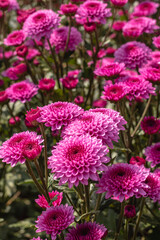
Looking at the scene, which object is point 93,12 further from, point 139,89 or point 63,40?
point 139,89

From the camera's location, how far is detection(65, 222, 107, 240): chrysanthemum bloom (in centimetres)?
120

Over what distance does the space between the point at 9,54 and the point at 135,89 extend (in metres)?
1.70

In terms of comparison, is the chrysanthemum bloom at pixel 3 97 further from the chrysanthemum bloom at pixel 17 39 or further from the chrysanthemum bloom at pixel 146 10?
the chrysanthemum bloom at pixel 146 10

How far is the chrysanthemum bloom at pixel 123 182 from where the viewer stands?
1.23 metres

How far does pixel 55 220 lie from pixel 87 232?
0.15 metres

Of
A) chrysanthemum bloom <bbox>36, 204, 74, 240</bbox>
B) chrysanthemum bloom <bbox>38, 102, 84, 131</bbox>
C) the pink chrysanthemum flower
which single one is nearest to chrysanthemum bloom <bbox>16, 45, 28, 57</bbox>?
the pink chrysanthemum flower

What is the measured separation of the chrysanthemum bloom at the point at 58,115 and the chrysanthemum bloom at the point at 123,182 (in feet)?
0.94

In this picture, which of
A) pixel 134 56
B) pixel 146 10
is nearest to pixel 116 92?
pixel 134 56

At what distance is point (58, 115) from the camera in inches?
53.6

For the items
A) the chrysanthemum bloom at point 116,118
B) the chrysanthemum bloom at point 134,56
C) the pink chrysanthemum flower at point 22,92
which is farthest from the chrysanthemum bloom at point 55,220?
the chrysanthemum bloom at point 134,56

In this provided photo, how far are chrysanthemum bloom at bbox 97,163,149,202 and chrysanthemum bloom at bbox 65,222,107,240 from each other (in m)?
0.13

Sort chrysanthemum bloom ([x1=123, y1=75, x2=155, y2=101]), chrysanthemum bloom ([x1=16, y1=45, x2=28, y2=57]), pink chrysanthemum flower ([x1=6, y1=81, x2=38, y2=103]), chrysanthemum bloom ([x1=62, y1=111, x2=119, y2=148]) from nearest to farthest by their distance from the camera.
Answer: chrysanthemum bloom ([x1=62, y1=111, x2=119, y2=148])
chrysanthemum bloom ([x1=123, y1=75, x2=155, y2=101])
pink chrysanthemum flower ([x1=6, y1=81, x2=38, y2=103])
chrysanthemum bloom ([x1=16, y1=45, x2=28, y2=57])

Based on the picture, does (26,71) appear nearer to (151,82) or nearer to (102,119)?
(151,82)

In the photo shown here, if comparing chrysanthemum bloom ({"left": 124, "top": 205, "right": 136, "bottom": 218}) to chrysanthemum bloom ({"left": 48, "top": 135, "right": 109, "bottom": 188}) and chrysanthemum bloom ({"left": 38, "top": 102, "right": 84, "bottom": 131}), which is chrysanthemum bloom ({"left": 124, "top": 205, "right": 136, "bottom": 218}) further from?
chrysanthemum bloom ({"left": 38, "top": 102, "right": 84, "bottom": 131})
